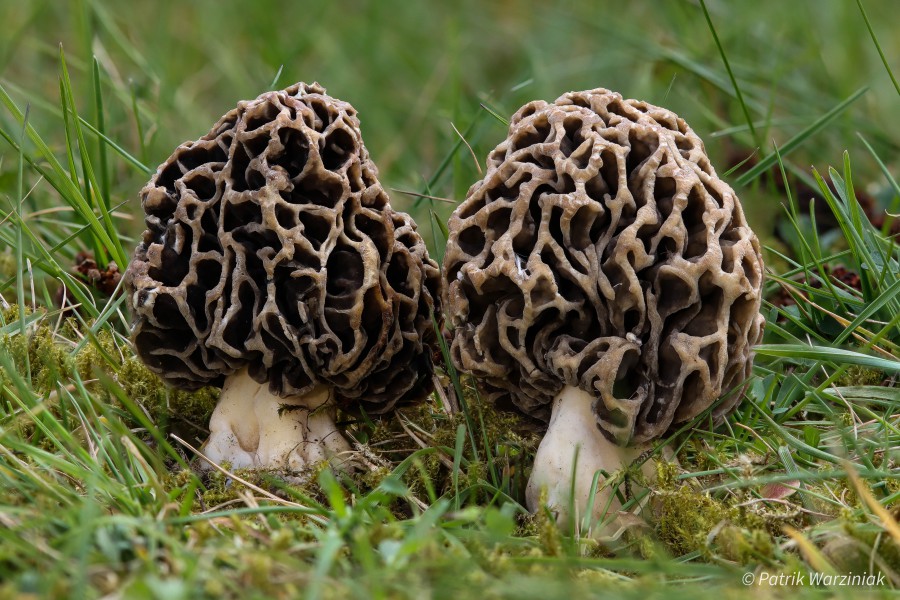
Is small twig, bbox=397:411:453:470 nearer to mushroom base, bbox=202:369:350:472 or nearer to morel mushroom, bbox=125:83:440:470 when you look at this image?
morel mushroom, bbox=125:83:440:470

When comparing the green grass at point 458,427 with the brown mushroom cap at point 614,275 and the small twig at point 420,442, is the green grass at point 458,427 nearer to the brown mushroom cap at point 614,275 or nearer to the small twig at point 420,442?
the small twig at point 420,442

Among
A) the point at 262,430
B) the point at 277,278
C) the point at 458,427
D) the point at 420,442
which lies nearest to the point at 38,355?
the point at 262,430

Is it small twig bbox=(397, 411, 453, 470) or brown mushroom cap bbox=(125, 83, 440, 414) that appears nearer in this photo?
brown mushroom cap bbox=(125, 83, 440, 414)

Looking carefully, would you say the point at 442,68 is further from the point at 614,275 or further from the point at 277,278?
the point at 614,275

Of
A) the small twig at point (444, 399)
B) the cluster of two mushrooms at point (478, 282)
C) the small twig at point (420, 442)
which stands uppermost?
the cluster of two mushrooms at point (478, 282)

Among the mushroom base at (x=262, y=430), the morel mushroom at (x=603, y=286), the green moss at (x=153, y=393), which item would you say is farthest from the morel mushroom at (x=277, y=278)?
the morel mushroom at (x=603, y=286)

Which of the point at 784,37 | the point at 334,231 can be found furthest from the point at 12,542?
the point at 784,37

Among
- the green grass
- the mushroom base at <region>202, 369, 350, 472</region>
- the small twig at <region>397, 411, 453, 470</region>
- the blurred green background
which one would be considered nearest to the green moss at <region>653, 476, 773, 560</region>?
the green grass
